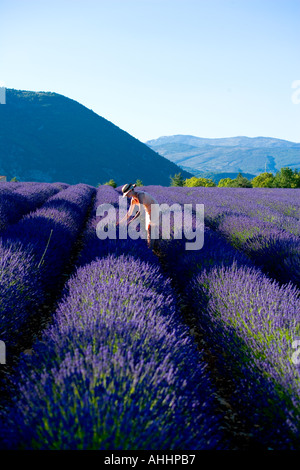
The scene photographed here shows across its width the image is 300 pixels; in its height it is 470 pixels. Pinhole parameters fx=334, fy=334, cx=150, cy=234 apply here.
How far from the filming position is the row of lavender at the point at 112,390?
1.09 meters

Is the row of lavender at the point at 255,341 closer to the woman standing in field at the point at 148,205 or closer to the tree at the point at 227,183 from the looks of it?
the woman standing in field at the point at 148,205

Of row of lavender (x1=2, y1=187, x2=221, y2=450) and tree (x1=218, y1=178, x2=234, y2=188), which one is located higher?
tree (x1=218, y1=178, x2=234, y2=188)

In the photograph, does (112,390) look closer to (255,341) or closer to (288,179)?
(255,341)

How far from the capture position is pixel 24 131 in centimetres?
8288

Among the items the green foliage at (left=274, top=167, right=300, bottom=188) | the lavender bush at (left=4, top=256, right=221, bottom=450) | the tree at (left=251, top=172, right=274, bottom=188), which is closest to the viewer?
the lavender bush at (left=4, top=256, right=221, bottom=450)

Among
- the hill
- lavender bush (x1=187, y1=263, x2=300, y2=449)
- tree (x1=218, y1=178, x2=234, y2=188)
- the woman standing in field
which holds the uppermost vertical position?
the hill

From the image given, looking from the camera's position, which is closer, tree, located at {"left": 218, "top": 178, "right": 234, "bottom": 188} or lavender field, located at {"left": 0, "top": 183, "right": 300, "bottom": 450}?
lavender field, located at {"left": 0, "top": 183, "right": 300, "bottom": 450}

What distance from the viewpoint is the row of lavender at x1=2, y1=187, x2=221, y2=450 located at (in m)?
1.09

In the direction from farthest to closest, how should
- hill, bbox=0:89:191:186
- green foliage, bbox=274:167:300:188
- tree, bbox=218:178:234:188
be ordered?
hill, bbox=0:89:191:186 → tree, bbox=218:178:234:188 → green foliage, bbox=274:167:300:188

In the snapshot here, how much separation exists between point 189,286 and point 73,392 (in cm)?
201

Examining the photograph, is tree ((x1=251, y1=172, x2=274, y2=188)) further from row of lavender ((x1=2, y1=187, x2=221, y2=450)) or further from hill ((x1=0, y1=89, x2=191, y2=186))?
hill ((x1=0, y1=89, x2=191, y2=186))

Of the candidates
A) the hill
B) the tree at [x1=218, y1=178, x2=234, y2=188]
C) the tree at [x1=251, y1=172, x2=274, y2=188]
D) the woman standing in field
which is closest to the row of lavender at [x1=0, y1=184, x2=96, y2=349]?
the woman standing in field

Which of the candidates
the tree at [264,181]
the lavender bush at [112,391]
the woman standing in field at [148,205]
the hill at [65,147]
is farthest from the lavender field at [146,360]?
the hill at [65,147]

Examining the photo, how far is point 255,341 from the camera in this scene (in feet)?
6.14
